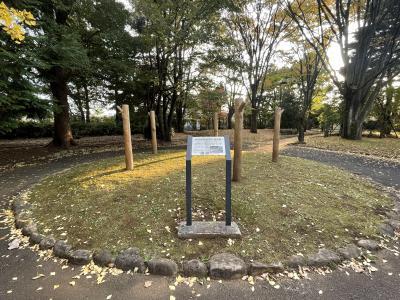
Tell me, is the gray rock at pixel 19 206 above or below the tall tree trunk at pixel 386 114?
below

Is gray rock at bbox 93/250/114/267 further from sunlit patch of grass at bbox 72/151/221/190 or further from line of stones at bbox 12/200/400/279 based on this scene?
sunlit patch of grass at bbox 72/151/221/190

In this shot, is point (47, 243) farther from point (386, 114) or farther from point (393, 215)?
point (386, 114)

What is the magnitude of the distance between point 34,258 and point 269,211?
119 inches

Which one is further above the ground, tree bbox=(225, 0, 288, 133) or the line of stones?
tree bbox=(225, 0, 288, 133)

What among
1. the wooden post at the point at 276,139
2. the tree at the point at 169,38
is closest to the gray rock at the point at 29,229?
the wooden post at the point at 276,139

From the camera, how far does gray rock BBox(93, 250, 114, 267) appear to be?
243cm

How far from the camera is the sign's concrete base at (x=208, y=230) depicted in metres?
2.77

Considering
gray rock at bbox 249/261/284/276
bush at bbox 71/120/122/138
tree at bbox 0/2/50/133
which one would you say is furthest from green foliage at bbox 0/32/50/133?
bush at bbox 71/120/122/138

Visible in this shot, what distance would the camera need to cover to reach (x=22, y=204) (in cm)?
392

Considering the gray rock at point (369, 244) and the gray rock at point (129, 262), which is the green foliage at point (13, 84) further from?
the gray rock at point (369, 244)

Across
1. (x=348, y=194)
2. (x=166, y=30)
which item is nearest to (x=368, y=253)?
(x=348, y=194)

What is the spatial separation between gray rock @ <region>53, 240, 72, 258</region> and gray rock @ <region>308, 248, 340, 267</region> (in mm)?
2683

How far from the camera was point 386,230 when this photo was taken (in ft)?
10.0

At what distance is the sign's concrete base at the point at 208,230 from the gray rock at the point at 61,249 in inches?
50.6
